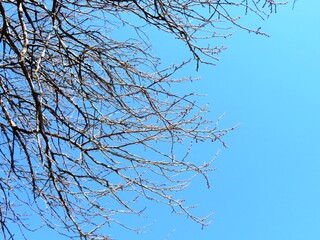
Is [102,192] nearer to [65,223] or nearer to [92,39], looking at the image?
[65,223]

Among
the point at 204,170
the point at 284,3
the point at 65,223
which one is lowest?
the point at 65,223

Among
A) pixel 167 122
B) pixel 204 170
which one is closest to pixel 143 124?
pixel 167 122

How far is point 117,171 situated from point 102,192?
27 cm

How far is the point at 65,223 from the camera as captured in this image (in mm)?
4344

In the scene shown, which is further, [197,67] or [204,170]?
[204,170]

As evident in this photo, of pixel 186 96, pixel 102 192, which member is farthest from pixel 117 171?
pixel 186 96

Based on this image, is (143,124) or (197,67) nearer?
(197,67)

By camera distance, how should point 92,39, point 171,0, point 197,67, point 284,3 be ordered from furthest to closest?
point 92,39, point 171,0, point 284,3, point 197,67

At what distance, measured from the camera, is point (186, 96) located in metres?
4.16

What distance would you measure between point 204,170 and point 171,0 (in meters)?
1.59

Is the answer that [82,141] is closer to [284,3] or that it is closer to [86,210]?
[86,210]

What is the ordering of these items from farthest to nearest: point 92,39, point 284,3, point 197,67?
1. point 92,39
2. point 284,3
3. point 197,67

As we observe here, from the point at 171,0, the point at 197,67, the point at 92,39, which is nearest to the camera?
the point at 197,67

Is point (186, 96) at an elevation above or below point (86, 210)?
above
